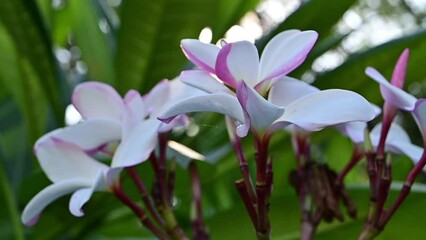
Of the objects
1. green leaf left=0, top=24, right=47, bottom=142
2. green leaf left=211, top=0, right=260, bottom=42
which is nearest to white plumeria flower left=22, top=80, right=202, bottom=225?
green leaf left=0, top=24, right=47, bottom=142

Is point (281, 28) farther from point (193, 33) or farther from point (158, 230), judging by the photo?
point (158, 230)

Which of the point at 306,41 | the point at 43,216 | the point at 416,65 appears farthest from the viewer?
the point at 416,65

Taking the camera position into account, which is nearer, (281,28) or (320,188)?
(320,188)

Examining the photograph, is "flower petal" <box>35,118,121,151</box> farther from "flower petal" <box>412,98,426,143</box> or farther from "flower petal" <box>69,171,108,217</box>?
"flower petal" <box>412,98,426,143</box>

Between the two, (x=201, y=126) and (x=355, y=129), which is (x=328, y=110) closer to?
(x=355, y=129)

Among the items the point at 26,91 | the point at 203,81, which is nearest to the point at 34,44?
the point at 26,91

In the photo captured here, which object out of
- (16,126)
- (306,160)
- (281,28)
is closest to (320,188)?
(306,160)
